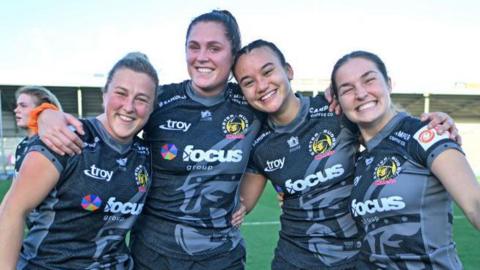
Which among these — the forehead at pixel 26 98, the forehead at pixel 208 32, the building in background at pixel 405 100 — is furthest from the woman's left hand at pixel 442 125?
the building in background at pixel 405 100

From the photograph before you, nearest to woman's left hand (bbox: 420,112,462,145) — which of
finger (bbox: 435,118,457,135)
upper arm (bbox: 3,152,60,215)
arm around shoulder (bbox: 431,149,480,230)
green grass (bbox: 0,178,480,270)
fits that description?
finger (bbox: 435,118,457,135)

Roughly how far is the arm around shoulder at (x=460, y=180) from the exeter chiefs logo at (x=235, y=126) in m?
1.11

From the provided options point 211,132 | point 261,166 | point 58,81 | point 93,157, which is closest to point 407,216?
point 261,166

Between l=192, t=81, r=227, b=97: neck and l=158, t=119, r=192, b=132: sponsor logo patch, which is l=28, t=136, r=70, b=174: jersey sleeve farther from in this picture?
l=192, t=81, r=227, b=97: neck

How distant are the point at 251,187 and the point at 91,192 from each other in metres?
Result: 1.20

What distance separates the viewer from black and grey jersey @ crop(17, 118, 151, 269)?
2.02 metres

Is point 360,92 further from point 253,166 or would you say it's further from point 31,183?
point 31,183

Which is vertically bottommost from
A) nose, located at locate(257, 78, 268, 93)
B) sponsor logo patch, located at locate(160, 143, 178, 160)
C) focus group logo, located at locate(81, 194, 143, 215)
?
focus group logo, located at locate(81, 194, 143, 215)

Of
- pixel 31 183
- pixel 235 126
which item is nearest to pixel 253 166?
pixel 235 126

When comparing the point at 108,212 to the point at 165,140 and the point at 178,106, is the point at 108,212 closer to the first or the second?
the point at 165,140

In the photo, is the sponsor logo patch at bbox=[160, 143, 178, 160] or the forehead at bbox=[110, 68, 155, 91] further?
the sponsor logo patch at bbox=[160, 143, 178, 160]

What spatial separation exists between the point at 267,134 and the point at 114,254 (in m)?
1.13

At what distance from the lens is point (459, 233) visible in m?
6.59

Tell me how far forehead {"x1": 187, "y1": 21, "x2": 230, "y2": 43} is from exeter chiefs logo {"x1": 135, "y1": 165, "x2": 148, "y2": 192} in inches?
32.7
